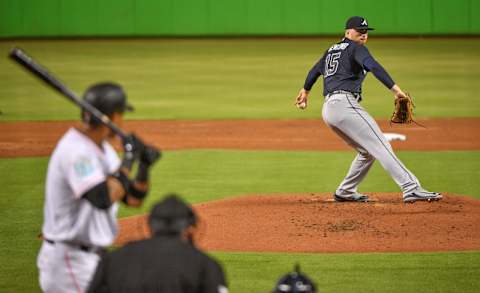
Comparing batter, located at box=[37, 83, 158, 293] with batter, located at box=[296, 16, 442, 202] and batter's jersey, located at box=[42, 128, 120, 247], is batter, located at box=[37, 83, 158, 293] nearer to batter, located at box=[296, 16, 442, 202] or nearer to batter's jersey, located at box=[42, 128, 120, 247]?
batter's jersey, located at box=[42, 128, 120, 247]

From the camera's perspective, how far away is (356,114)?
32.3 feet

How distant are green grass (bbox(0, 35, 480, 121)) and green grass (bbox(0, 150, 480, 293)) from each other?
4824 mm

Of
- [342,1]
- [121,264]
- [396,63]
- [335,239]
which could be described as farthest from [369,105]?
[121,264]

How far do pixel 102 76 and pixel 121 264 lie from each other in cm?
2007

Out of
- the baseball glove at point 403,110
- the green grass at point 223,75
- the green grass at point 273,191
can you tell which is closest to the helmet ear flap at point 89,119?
the green grass at point 273,191

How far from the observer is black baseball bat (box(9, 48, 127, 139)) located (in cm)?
484

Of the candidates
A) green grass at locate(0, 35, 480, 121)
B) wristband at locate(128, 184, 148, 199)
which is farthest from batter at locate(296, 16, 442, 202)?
green grass at locate(0, 35, 480, 121)

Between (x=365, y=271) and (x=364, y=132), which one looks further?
(x=364, y=132)

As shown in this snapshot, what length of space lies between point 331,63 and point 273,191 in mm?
1927

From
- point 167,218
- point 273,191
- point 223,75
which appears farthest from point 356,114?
point 223,75

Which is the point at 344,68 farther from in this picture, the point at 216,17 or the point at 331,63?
the point at 216,17

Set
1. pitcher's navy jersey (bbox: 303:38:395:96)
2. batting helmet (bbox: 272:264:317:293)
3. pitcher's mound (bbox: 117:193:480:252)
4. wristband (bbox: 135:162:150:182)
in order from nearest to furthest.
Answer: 1. batting helmet (bbox: 272:264:317:293)
2. wristband (bbox: 135:162:150:182)
3. pitcher's mound (bbox: 117:193:480:252)
4. pitcher's navy jersey (bbox: 303:38:395:96)

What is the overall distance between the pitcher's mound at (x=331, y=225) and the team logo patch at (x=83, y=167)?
10.5ft

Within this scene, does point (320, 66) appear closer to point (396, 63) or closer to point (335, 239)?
point (335, 239)
